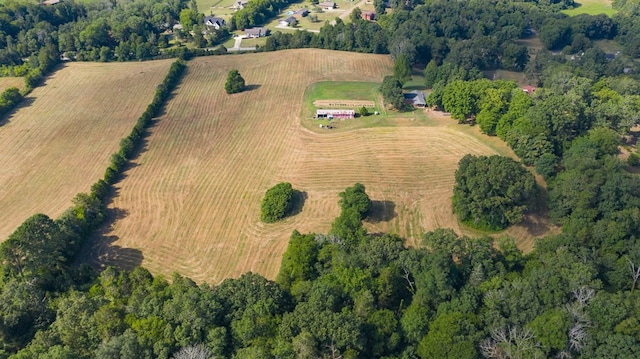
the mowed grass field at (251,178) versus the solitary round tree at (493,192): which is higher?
the solitary round tree at (493,192)

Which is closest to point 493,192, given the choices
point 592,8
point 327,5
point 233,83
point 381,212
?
point 381,212

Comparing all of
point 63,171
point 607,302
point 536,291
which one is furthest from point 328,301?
point 63,171

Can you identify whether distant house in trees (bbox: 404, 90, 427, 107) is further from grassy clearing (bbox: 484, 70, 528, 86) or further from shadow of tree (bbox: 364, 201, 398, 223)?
shadow of tree (bbox: 364, 201, 398, 223)

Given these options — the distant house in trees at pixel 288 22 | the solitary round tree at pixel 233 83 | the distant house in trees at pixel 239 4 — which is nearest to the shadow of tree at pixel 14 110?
the solitary round tree at pixel 233 83

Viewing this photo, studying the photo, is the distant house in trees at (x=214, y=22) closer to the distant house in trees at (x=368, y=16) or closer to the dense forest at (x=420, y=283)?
the distant house in trees at (x=368, y=16)

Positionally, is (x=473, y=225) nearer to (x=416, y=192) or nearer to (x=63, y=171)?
(x=416, y=192)

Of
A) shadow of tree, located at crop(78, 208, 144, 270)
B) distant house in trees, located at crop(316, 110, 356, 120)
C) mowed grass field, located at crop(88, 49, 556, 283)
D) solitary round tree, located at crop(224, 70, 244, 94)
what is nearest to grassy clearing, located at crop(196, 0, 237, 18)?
solitary round tree, located at crop(224, 70, 244, 94)

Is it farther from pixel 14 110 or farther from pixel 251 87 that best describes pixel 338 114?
pixel 14 110
